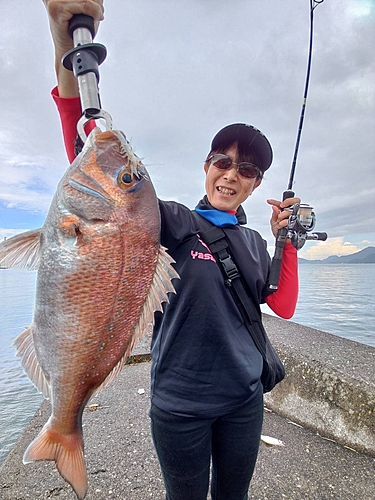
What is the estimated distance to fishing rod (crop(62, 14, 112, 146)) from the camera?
1.42m

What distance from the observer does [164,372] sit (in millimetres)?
1811

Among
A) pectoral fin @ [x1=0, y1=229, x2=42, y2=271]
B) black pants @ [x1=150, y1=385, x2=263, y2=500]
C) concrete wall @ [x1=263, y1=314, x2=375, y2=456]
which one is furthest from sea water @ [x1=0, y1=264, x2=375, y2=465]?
concrete wall @ [x1=263, y1=314, x2=375, y2=456]

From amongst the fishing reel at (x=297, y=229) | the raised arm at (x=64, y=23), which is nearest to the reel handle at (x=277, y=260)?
the fishing reel at (x=297, y=229)

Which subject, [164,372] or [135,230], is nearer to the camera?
[135,230]

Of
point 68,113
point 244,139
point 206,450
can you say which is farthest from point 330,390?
point 68,113

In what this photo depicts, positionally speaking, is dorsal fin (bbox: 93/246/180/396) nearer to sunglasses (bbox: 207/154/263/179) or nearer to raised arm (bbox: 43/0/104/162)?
raised arm (bbox: 43/0/104/162)

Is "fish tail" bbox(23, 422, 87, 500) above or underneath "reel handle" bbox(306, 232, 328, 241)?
underneath

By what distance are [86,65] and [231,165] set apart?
3.39ft

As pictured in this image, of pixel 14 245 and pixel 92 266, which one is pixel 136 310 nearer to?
pixel 92 266

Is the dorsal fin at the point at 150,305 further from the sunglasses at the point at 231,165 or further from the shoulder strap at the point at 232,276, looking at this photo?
the sunglasses at the point at 231,165

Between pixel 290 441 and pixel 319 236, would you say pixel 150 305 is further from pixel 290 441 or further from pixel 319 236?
pixel 290 441

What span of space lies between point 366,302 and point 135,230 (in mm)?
18772

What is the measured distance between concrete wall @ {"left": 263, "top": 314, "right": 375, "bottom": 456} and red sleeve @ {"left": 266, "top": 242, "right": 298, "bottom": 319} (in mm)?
1753

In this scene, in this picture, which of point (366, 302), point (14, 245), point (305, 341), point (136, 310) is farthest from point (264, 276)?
point (366, 302)
